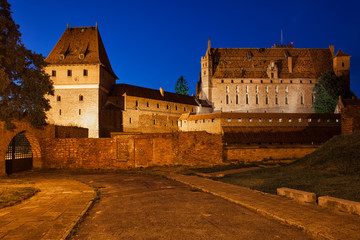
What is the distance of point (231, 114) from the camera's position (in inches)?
1108

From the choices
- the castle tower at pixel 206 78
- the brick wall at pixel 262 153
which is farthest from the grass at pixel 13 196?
the castle tower at pixel 206 78

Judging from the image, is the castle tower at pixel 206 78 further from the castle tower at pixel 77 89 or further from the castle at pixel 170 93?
the castle tower at pixel 77 89

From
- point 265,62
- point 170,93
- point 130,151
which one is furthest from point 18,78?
point 265,62

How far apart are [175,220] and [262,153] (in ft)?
50.6

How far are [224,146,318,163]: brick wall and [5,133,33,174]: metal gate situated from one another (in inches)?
556

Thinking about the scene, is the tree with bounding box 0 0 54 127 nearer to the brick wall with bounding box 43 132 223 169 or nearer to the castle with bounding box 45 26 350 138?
the brick wall with bounding box 43 132 223 169

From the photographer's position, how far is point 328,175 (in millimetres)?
10844

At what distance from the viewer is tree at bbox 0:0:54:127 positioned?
17.0 metres

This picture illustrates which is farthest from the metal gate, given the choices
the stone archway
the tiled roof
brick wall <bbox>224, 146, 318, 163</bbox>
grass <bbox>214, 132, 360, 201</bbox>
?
the tiled roof

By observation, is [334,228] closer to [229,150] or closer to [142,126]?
[229,150]

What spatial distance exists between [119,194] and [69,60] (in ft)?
126

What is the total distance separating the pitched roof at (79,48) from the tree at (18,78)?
24382 mm

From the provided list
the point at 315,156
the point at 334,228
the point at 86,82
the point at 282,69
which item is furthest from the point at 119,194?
the point at 282,69

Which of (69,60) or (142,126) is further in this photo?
(142,126)
